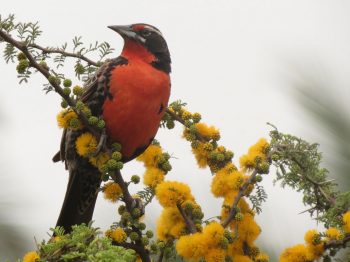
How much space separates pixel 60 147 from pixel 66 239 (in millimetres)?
1991

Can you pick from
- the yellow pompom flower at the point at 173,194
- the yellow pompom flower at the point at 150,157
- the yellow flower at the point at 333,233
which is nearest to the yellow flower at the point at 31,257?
the yellow pompom flower at the point at 173,194

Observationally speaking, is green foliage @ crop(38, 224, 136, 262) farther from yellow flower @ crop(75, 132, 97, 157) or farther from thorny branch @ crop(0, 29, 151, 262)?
yellow flower @ crop(75, 132, 97, 157)

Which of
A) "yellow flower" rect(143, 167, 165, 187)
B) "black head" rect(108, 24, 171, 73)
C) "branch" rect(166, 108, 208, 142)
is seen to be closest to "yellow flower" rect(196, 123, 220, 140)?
"branch" rect(166, 108, 208, 142)

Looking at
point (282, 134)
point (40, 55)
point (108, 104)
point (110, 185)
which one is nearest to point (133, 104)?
point (108, 104)

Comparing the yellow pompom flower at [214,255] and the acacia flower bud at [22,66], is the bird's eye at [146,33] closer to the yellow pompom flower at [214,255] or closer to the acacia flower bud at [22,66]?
the acacia flower bud at [22,66]

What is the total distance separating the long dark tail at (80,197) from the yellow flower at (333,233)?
1958 mm

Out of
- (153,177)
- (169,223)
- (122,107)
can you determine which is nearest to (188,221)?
(169,223)

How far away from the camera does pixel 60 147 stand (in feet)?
12.0

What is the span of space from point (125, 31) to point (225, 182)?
1.80 m

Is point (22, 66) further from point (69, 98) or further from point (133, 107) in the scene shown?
point (133, 107)

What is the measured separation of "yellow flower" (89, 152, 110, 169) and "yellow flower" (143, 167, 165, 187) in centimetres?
29

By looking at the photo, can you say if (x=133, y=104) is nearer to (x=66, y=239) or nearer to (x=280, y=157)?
(x=280, y=157)

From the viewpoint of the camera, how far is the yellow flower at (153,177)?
2.57 m

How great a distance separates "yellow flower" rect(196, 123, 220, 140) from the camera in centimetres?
265
